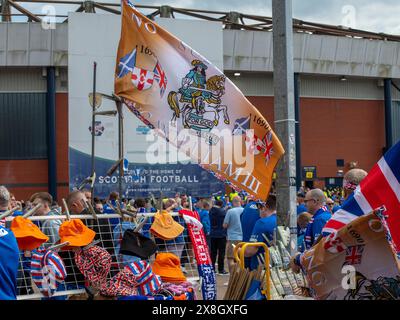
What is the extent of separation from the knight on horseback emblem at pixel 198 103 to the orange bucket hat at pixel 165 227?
1.08 m

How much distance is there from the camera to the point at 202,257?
698cm

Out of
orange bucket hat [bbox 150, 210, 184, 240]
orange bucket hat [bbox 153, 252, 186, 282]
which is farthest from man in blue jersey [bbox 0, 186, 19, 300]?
orange bucket hat [bbox 150, 210, 184, 240]

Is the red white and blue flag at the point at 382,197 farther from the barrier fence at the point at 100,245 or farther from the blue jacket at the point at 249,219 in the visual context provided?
the blue jacket at the point at 249,219

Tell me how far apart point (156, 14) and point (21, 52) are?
7087mm

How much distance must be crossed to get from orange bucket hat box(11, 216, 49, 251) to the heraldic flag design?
1973mm

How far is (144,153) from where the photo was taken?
25.4m

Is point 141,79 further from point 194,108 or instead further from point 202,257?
point 202,257

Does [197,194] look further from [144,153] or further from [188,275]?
[188,275]

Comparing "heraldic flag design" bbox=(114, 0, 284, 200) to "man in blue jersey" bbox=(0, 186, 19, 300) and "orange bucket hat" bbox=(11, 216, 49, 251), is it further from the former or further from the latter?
"man in blue jersey" bbox=(0, 186, 19, 300)

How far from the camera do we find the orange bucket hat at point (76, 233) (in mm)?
6016

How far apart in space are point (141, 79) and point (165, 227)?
68.8 inches

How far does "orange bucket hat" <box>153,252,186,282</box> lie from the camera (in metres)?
6.16
